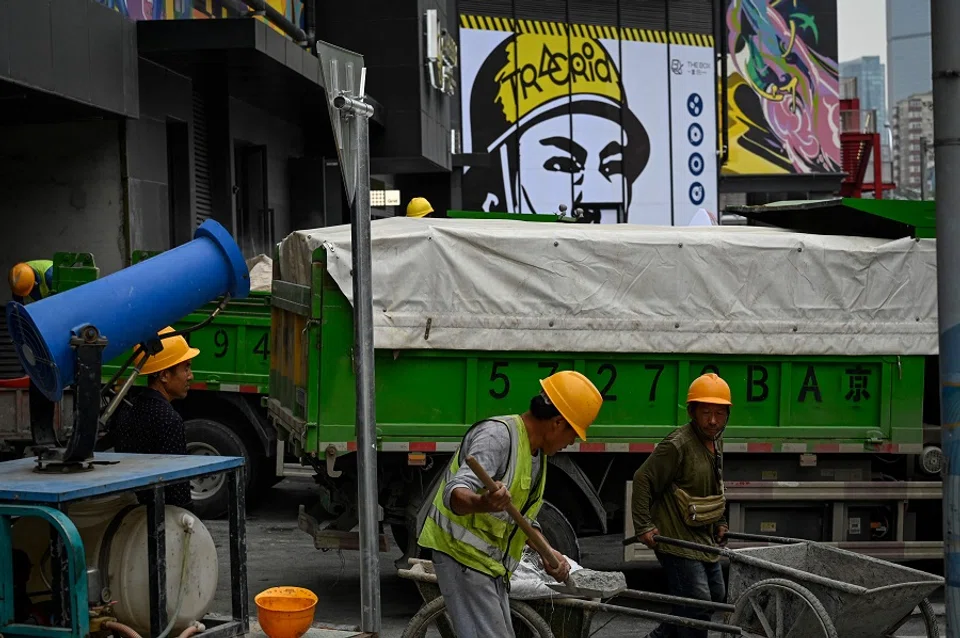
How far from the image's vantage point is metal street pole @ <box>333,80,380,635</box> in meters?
6.51

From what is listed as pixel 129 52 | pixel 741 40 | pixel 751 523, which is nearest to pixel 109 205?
pixel 129 52

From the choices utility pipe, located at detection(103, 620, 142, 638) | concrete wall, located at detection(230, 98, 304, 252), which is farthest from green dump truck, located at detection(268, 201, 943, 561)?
concrete wall, located at detection(230, 98, 304, 252)

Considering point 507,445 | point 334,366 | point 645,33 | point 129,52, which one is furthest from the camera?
point 645,33

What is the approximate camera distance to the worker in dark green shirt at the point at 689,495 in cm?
729

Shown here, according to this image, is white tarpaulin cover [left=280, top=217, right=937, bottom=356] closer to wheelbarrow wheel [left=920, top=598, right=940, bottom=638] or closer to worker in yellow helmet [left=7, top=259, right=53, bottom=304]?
wheelbarrow wheel [left=920, top=598, right=940, bottom=638]

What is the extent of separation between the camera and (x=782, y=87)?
41.1 metres

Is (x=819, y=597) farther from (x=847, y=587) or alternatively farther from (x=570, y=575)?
(x=570, y=575)

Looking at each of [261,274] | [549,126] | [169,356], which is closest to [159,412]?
[169,356]

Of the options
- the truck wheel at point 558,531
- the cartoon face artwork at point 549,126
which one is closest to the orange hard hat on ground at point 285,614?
the truck wheel at point 558,531

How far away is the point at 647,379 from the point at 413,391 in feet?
5.45

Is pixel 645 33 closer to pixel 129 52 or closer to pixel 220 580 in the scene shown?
pixel 129 52

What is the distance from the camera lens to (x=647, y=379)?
9.44m

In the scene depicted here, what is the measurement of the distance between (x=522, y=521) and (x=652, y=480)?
230 centimetres

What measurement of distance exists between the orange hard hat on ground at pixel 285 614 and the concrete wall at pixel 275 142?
13778 mm
